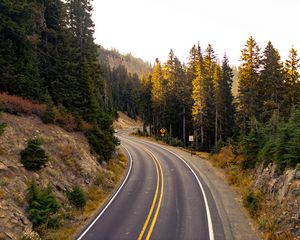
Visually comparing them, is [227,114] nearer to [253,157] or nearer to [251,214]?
[253,157]

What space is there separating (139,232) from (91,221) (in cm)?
387

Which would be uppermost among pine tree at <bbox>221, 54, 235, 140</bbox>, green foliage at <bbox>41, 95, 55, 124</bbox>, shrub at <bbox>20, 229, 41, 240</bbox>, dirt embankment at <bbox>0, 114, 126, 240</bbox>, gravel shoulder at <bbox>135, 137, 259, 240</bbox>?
pine tree at <bbox>221, 54, 235, 140</bbox>

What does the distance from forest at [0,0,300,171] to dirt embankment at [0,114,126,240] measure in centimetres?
248

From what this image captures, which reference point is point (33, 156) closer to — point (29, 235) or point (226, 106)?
point (29, 235)

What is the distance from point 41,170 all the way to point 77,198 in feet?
10.3

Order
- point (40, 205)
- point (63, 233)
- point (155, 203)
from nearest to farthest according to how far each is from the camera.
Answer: point (63, 233) → point (40, 205) → point (155, 203)

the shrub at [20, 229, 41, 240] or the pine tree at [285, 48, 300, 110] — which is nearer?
the shrub at [20, 229, 41, 240]

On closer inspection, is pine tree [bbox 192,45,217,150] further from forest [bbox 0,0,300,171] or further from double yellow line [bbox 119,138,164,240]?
double yellow line [bbox 119,138,164,240]

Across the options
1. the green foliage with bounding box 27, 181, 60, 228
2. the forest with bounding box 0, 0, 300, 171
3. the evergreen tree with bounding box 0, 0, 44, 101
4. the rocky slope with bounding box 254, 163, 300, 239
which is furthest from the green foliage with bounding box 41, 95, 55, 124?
the rocky slope with bounding box 254, 163, 300, 239

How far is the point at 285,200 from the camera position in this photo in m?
17.2

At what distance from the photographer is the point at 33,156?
2091 centimetres

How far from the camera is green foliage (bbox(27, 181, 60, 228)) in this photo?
16953mm

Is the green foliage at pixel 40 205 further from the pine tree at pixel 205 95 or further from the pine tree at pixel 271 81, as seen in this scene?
the pine tree at pixel 205 95

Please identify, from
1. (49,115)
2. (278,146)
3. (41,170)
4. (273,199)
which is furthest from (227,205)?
(49,115)
